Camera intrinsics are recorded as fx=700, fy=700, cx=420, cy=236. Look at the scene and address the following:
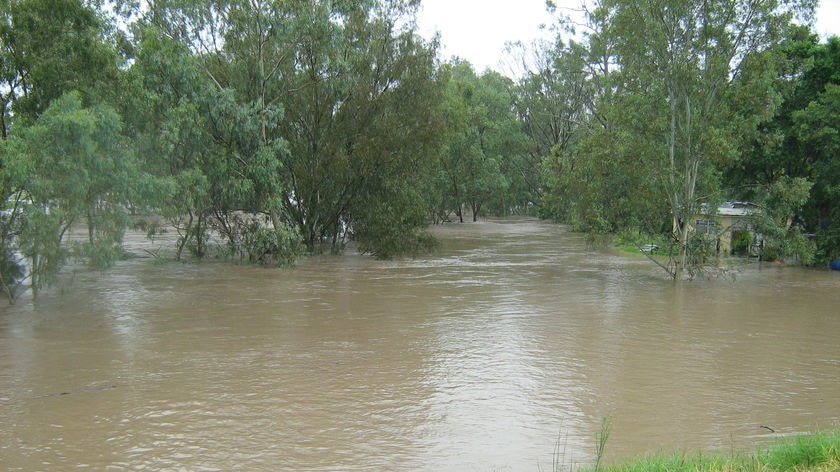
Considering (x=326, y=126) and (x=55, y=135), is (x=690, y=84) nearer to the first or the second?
(x=326, y=126)

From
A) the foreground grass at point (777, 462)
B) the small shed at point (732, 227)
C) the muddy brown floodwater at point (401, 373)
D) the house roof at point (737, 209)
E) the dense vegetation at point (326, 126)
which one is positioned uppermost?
the dense vegetation at point (326, 126)

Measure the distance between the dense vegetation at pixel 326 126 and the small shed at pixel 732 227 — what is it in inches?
29.5

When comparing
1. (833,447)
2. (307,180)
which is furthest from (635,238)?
(833,447)

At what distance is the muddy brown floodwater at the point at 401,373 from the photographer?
7734 mm

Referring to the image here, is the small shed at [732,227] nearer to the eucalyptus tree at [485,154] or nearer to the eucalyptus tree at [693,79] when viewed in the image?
the eucalyptus tree at [693,79]

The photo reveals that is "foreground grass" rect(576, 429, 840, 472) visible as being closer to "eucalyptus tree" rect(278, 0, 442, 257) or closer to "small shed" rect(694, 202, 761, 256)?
"small shed" rect(694, 202, 761, 256)

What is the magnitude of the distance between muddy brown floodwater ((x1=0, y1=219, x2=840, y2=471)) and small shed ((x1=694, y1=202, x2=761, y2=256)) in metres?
2.38

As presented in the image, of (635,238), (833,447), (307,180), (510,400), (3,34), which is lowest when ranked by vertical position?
(510,400)

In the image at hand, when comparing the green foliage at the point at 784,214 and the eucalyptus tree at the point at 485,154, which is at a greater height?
the eucalyptus tree at the point at 485,154

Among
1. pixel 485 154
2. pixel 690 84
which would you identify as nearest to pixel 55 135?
pixel 690 84

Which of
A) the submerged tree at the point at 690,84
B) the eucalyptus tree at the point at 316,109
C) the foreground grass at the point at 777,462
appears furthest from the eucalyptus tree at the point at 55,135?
the submerged tree at the point at 690,84

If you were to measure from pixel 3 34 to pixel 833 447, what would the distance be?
18.2 metres

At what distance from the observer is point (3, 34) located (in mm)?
16453

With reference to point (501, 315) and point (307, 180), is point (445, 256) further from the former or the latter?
point (501, 315)
